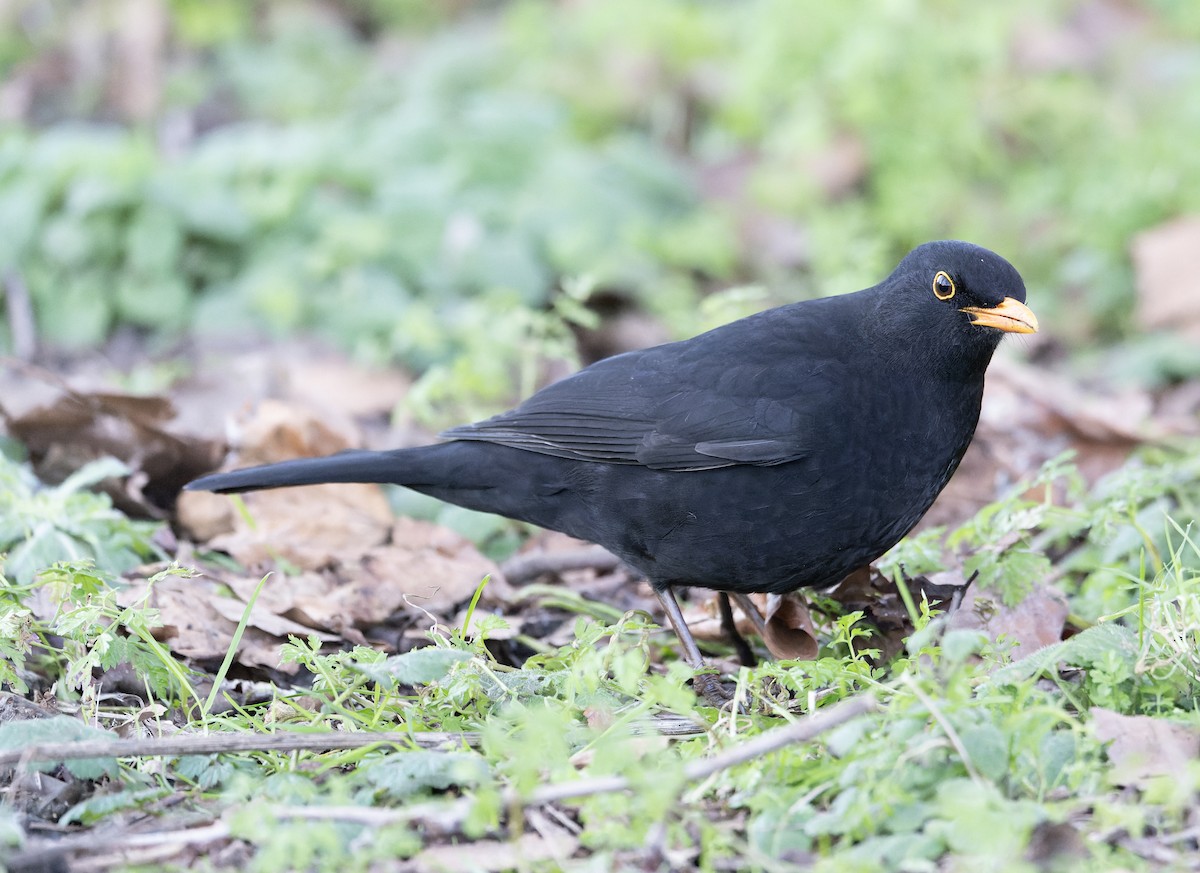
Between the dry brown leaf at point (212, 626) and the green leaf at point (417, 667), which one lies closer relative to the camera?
the green leaf at point (417, 667)

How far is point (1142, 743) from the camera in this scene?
9.01ft

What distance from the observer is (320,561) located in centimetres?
443

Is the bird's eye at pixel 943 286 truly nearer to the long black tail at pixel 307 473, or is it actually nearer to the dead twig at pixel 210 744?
the long black tail at pixel 307 473

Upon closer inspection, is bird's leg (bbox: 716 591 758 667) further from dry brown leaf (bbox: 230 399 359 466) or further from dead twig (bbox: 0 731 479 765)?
dry brown leaf (bbox: 230 399 359 466)

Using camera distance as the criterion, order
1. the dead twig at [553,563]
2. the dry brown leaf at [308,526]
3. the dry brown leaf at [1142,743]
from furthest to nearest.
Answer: the dead twig at [553,563]
the dry brown leaf at [308,526]
the dry brown leaf at [1142,743]

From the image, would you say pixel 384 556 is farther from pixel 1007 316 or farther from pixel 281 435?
pixel 1007 316

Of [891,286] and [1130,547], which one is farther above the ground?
[891,286]

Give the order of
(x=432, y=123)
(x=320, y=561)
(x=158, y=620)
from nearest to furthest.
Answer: (x=158, y=620) → (x=320, y=561) → (x=432, y=123)

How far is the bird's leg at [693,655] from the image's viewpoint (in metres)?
3.70

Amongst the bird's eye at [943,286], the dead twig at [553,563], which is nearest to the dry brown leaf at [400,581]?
the dead twig at [553,563]

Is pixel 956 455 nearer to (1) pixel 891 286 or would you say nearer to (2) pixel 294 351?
(1) pixel 891 286

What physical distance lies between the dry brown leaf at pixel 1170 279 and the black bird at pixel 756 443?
305 centimetres

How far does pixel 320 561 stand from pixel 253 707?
1.09 m

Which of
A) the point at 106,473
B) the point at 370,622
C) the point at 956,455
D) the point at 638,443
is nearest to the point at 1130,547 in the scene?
the point at 956,455
